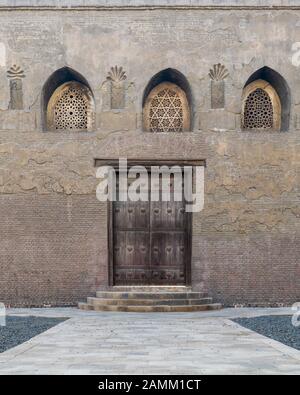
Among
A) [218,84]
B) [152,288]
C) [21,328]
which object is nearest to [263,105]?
[218,84]

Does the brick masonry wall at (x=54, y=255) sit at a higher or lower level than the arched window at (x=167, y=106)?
lower

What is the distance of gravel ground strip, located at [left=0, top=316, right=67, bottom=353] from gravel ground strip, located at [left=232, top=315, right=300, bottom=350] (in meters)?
2.76

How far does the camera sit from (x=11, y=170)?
12.5 m

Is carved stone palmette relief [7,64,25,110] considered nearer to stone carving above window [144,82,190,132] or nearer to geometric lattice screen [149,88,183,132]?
stone carving above window [144,82,190,132]

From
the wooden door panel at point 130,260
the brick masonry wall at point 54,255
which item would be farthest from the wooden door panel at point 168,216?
the brick masonry wall at point 54,255

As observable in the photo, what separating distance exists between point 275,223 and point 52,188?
13.9 feet

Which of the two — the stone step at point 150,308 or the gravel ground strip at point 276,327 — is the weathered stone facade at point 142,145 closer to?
the stone step at point 150,308

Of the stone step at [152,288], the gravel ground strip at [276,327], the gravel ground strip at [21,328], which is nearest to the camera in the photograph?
the gravel ground strip at [21,328]

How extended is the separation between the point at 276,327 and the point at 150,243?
4.24 metres

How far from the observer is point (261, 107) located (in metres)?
13.1

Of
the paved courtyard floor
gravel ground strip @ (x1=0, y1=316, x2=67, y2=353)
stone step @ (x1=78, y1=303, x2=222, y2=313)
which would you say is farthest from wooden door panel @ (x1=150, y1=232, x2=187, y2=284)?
gravel ground strip @ (x1=0, y1=316, x2=67, y2=353)

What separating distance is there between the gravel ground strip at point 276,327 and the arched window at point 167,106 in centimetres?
440

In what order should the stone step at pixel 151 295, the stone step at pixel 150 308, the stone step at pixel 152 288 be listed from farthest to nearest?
the stone step at pixel 152 288
the stone step at pixel 151 295
the stone step at pixel 150 308

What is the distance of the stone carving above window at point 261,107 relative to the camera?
1301 centimetres
